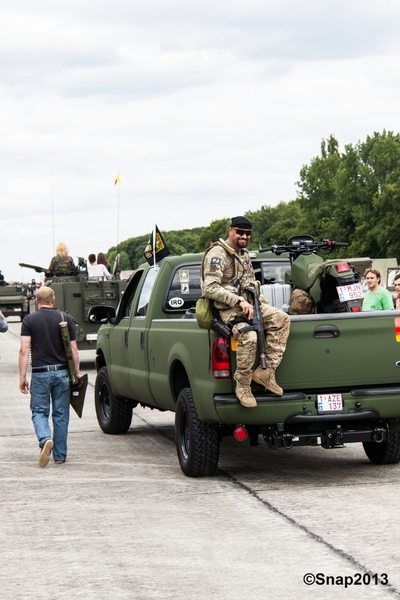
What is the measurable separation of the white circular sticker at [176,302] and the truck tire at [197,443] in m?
1.70

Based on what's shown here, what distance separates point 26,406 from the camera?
674 inches

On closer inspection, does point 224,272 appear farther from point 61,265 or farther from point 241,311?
point 61,265

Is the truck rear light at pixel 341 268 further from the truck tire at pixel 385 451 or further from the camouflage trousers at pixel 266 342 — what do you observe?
the truck tire at pixel 385 451

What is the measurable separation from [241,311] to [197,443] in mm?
1125

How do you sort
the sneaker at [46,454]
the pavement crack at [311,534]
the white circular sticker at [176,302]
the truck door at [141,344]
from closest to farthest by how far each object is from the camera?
the pavement crack at [311,534]
the sneaker at [46,454]
the truck door at [141,344]
the white circular sticker at [176,302]

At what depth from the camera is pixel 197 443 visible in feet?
31.8

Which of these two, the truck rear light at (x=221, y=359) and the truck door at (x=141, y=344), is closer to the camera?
the truck rear light at (x=221, y=359)

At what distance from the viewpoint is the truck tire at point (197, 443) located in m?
9.66

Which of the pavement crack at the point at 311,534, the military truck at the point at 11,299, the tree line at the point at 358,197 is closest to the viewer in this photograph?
the pavement crack at the point at 311,534

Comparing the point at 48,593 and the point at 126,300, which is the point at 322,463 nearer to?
the point at 126,300

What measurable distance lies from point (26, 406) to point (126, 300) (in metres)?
4.78

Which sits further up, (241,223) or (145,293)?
(241,223)

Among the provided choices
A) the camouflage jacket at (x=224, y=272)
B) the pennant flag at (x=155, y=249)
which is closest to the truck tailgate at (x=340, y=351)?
the camouflage jacket at (x=224, y=272)

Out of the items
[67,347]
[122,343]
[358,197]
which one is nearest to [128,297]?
[122,343]
